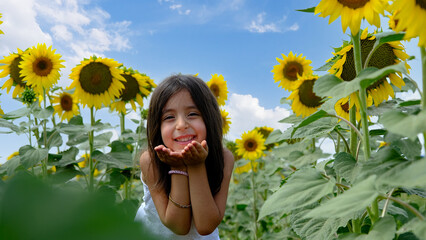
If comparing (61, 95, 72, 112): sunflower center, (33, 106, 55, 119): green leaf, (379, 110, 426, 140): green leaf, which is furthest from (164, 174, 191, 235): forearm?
(61, 95, 72, 112): sunflower center

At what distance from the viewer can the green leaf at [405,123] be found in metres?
0.65

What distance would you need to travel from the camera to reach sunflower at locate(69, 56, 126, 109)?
2645 millimetres

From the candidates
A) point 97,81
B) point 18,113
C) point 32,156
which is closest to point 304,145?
point 97,81

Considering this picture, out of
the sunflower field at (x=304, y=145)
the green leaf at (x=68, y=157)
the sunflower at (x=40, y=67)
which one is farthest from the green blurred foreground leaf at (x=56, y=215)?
the sunflower at (x=40, y=67)

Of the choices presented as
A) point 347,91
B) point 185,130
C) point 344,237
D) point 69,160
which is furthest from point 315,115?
point 69,160

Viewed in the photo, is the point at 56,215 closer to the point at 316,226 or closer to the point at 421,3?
the point at 421,3

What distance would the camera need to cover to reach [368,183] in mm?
727

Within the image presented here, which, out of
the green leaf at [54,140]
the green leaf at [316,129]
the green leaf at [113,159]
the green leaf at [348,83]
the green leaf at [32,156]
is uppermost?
the green leaf at [348,83]

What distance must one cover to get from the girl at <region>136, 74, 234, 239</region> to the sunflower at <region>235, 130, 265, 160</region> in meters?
2.01

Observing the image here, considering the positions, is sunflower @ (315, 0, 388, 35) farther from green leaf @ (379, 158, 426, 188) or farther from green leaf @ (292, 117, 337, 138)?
green leaf @ (379, 158, 426, 188)

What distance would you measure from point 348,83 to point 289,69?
2563 mm

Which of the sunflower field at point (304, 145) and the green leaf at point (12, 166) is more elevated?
the sunflower field at point (304, 145)

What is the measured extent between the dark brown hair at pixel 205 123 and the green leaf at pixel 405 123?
1054mm

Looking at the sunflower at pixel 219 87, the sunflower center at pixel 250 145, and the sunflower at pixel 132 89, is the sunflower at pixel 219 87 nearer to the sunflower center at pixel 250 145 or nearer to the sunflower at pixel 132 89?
the sunflower center at pixel 250 145
